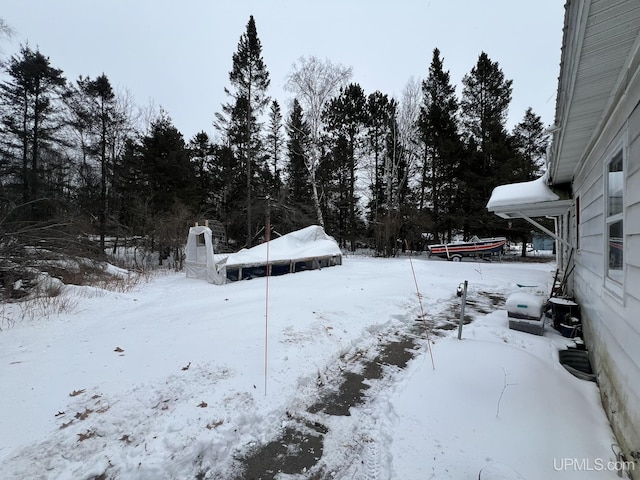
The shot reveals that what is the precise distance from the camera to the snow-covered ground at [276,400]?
71.5 inches

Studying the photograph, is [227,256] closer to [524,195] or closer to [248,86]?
[524,195]

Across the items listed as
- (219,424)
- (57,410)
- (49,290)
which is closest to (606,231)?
(219,424)

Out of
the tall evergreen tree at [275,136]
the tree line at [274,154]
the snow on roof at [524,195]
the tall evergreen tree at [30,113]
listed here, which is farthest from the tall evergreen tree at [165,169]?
the snow on roof at [524,195]

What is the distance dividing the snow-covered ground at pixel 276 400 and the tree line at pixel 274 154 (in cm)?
1014

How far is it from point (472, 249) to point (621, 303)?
1528cm

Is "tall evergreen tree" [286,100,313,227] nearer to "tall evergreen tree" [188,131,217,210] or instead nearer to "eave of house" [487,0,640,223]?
"tall evergreen tree" [188,131,217,210]

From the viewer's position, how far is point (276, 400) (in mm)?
2496

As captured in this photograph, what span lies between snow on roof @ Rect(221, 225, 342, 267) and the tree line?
14.0ft

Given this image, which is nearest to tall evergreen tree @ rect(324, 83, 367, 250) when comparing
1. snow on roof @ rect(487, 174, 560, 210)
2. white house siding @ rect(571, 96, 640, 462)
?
snow on roof @ rect(487, 174, 560, 210)

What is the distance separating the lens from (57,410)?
87.8 inches

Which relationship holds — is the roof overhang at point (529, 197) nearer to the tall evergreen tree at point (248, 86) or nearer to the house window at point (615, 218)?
the house window at point (615, 218)

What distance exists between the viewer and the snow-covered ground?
1816mm

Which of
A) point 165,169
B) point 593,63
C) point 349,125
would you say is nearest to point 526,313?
point 593,63

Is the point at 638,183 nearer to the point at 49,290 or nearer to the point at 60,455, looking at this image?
the point at 60,455
